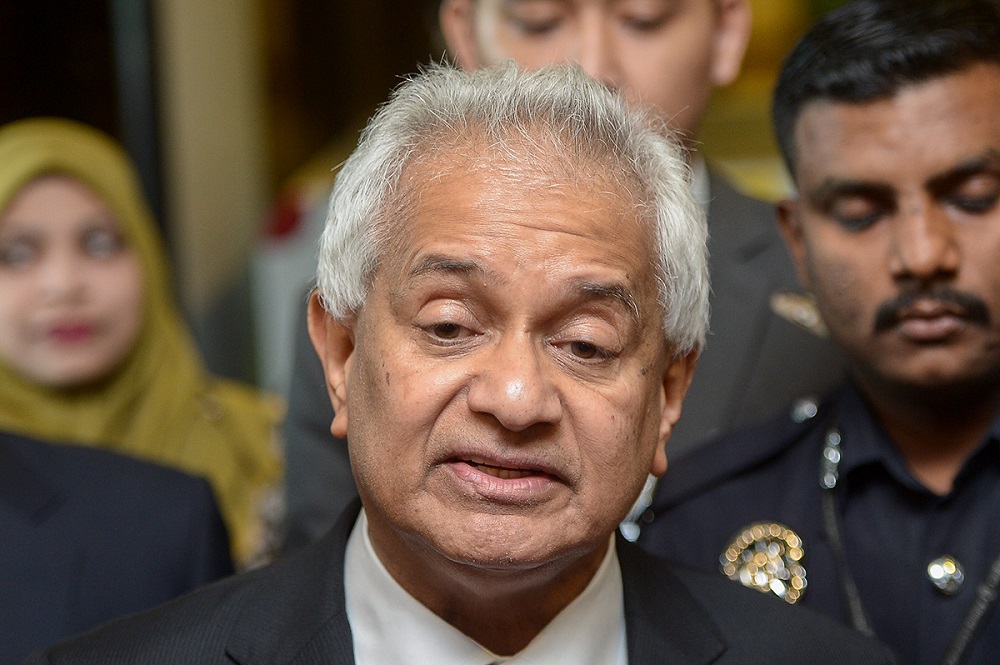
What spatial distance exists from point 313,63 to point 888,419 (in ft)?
11.0

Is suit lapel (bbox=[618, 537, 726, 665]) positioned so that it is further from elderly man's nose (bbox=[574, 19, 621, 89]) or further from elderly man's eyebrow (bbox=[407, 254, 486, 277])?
elderly man's nose (bbox=[574, 19, 621, 89])

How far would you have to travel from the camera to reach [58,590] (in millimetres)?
2148

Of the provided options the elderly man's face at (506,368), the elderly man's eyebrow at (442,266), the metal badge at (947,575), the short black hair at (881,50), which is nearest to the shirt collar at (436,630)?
the elderly man's face at (506,368)

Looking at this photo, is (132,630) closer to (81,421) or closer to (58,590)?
(58,590)

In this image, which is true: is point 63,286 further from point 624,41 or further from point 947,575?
point 947,575

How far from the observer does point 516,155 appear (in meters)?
1.81

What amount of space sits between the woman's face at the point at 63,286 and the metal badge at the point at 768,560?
5.86 ft

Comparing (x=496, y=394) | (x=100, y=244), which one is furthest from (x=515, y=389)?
(x=100, y=244)

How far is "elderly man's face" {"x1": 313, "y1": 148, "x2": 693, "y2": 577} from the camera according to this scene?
1730 millimetres

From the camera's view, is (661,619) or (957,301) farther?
(957,301)

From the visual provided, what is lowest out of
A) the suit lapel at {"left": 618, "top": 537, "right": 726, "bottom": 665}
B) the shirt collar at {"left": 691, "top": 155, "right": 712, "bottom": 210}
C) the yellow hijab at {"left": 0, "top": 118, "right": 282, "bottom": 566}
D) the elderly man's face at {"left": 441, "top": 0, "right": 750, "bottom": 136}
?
the yellow hijab at {"left": 0, "top": 118, "right": 282, "bottom": 566}

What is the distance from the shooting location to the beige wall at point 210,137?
4625 millimetres

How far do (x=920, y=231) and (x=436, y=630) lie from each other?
966mm

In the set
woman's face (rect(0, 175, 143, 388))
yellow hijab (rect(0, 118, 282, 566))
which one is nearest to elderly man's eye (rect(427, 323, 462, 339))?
yellow hijab (rect(0, 118, 282, 566))
